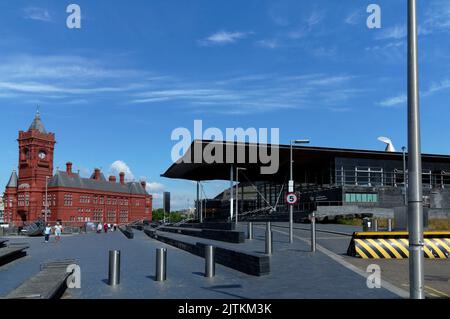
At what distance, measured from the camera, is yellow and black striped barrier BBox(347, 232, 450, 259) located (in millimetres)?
17484

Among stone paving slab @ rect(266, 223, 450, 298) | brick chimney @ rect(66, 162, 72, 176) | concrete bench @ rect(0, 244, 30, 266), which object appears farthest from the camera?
brick chimney @ rect(66, 162, 72, 176)

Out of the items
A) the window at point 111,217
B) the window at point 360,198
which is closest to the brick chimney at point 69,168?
the window at point 111,217

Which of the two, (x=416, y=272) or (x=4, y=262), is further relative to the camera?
(x=4, y=262)

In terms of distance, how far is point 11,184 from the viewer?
438 feet

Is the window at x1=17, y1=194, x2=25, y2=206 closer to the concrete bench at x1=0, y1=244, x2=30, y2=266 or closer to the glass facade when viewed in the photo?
the glass facade

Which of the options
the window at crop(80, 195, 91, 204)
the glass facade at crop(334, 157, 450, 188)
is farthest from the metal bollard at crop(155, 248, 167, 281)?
the window at crop(80, 195, 91, 204)

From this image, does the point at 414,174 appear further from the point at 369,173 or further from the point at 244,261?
the point at 369,173

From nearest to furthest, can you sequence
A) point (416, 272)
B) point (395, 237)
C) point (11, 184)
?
1. point (416, 272)
2. point (395, 237)
3. point (11, 184)

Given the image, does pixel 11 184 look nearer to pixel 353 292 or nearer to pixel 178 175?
pixel 178 175

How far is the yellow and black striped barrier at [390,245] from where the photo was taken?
57.4 ft

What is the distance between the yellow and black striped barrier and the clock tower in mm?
121281

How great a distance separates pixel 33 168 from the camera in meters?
127

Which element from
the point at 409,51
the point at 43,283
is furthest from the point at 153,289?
the point at 409,51
